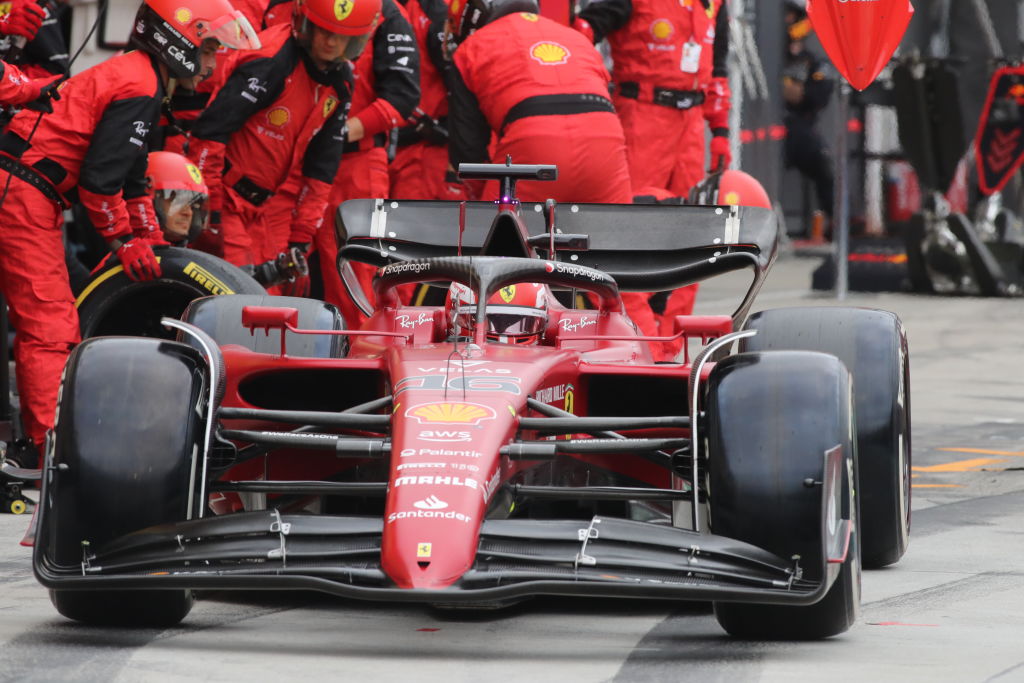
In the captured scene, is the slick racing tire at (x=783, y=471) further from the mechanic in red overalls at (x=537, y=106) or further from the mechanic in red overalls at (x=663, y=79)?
the mechanic in red overalls at (x=663, y=79)

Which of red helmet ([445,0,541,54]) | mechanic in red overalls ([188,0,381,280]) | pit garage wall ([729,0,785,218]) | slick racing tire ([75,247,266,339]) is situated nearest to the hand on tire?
slick racing tire ([75,247,266,339])

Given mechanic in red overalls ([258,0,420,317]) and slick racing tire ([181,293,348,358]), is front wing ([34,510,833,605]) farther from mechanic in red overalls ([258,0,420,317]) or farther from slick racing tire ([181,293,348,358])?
mechanic in red overalls ([258,0,420,317])

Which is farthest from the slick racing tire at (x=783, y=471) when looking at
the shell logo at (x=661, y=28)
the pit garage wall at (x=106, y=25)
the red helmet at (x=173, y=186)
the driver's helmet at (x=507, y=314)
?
the pit garage wall at (x=106, y=25)

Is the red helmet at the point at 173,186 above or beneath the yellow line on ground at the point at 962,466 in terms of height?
above

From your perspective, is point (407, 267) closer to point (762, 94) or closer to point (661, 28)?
point (661, 28)

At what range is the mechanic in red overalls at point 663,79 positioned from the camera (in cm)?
1061

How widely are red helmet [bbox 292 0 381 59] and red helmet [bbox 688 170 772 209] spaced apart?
1.92 m

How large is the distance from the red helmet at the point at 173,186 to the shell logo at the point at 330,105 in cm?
88

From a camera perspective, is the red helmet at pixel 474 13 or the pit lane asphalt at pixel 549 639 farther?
the red helmet at pixel 474 13

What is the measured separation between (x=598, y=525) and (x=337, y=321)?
195 cm

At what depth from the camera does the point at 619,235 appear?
7016mm

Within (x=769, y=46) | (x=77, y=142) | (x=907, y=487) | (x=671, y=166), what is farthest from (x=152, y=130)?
(x=769, y=46)

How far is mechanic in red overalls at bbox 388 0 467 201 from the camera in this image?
10.1 meters

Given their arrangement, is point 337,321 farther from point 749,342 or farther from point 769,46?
point 769,46
